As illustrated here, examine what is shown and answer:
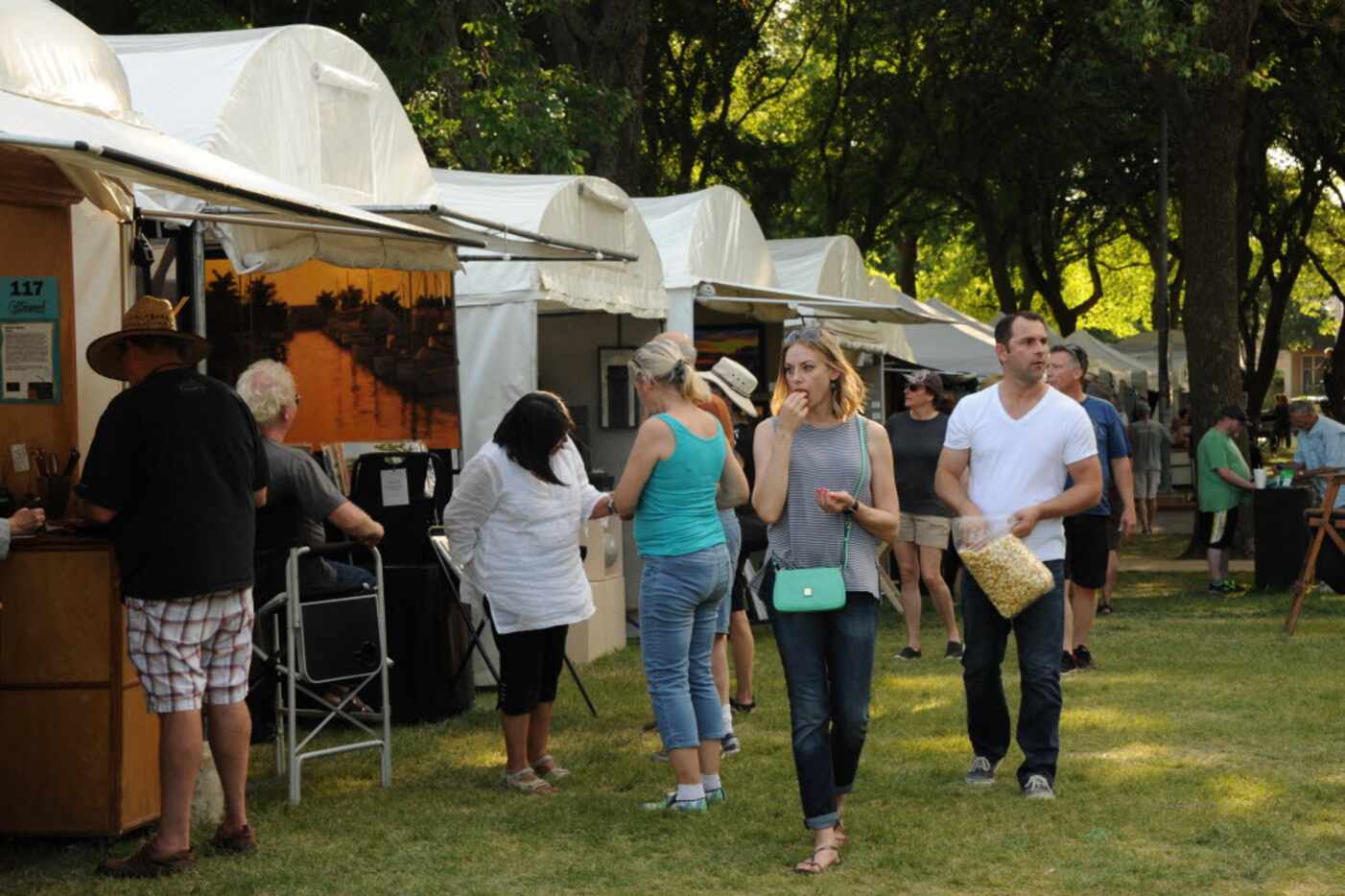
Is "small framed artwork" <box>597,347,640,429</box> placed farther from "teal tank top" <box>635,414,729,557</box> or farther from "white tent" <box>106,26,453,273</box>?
"teal tank top" <box>635,414,729,557</box>

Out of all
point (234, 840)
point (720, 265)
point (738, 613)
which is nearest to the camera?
point (234, 840)

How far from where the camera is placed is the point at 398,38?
19125 mm

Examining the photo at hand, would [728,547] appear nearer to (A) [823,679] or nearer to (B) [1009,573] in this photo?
(B) [1009,573]

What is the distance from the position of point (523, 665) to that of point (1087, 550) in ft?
14.9

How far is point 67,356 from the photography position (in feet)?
25.9

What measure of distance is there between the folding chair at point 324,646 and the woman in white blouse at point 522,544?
446 mm

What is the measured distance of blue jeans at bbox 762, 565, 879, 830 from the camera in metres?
6.23

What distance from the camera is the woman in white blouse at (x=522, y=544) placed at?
299 inches

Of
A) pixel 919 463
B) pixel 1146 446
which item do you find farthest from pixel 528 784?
pixel 1146 446

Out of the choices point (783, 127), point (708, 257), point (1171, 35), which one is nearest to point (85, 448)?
point (708, 257)

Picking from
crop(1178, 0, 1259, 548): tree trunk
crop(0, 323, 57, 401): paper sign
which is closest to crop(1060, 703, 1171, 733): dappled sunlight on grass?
crop(0, 323, 57, 401): paper sign

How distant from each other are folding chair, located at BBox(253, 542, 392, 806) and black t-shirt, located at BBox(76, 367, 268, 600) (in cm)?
110

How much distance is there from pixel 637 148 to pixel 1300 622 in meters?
10.3

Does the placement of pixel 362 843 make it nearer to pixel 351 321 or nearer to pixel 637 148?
pixel 351 321
